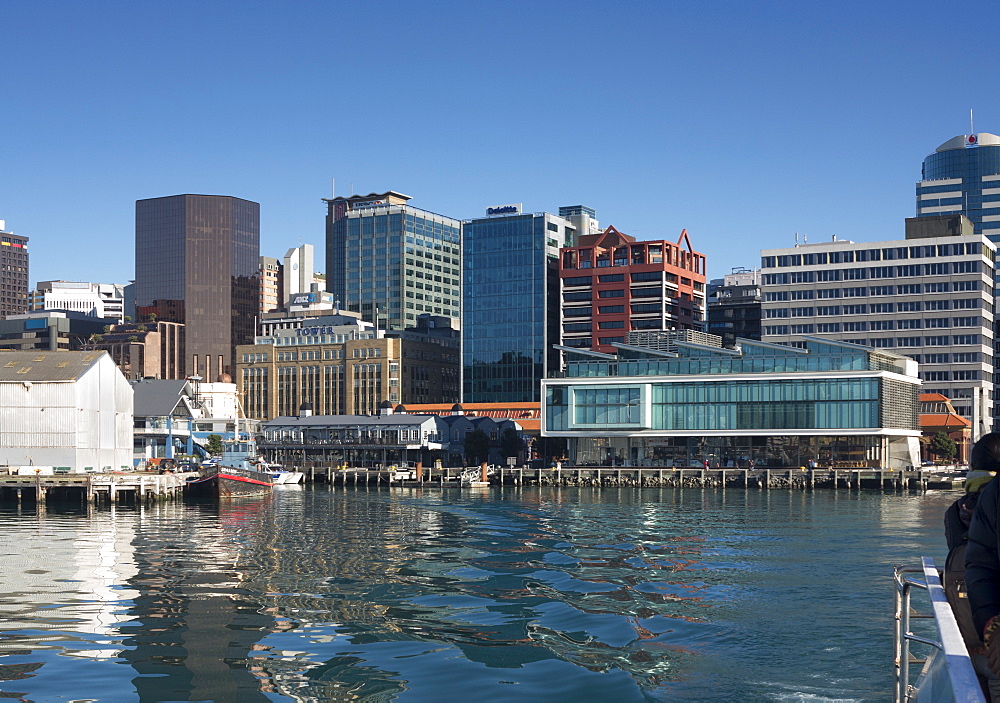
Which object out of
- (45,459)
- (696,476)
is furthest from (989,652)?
(696,476)

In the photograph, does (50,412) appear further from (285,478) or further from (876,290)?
(876,290)

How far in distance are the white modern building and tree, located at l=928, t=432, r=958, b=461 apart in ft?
81.8

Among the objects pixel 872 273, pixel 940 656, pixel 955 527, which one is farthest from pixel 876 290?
pixel 940 656

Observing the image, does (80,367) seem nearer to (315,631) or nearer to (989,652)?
(315,631)

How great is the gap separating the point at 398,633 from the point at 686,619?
8.52 m

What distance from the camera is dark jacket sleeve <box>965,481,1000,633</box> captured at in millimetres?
9180

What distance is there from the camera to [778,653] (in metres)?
28.0

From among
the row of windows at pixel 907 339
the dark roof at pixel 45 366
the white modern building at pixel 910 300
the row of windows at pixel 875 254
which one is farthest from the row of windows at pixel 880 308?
the dark roof at pixel 45 366

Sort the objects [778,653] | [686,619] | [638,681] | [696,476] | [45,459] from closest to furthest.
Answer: [638,681], [778,653], [686,619], [45,459], [696,476]

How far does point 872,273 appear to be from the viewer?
625ft

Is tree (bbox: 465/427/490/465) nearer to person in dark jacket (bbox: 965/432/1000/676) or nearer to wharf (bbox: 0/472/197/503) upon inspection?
wharf (bbox: 0/472/197/503)

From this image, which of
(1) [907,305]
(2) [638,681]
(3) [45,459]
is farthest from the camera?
(1) [907,305]

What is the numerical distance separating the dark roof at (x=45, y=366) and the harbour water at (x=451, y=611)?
100ft

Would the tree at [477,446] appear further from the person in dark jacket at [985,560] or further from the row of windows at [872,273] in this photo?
the person in dark jacket at [985,560]
